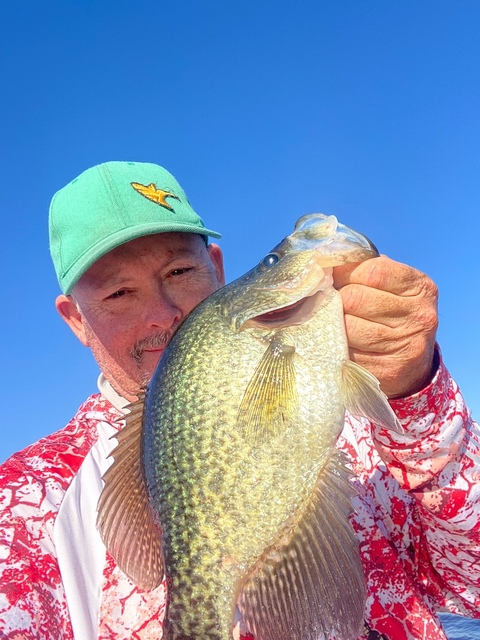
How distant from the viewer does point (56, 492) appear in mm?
3553

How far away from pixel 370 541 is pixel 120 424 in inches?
59.8

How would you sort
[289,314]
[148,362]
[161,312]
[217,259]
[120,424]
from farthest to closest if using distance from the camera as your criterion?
[217,259] → [148,362] → [161,312] → [120,424] → [289,314]

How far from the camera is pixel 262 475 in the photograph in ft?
7.15

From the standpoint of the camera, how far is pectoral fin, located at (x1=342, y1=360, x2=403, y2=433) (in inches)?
87.7

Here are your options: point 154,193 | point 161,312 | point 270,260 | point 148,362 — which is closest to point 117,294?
point 161,312

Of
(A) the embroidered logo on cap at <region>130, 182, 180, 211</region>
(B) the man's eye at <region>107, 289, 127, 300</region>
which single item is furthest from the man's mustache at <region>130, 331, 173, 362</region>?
(A) the embroidered logo on cap at <region>130, 182, 180, 211</region>

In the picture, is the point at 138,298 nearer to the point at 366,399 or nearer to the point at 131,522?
the point at 131,522

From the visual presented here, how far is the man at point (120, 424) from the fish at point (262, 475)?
0.19 metres

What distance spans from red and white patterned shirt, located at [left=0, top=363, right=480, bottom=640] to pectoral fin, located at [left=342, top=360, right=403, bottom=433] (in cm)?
33

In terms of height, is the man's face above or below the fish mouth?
above

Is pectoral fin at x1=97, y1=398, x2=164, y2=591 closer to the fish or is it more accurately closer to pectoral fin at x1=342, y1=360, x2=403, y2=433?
the fish

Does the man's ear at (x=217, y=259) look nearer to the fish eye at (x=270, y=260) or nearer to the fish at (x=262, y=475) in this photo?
the fish eye at (x=270, y=260)

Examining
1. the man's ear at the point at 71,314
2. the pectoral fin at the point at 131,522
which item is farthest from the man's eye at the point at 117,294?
the pectoral fin at the point at 131,522

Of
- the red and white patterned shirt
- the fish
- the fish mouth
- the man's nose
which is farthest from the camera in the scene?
the man's nose
